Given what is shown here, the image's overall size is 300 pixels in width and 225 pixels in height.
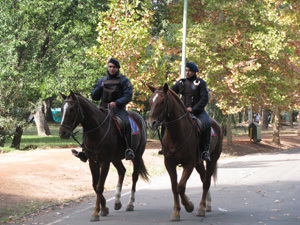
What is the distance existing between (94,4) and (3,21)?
452 centimetres

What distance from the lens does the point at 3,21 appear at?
23484 millimetres

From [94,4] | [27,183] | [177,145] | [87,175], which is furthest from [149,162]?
[177,145]

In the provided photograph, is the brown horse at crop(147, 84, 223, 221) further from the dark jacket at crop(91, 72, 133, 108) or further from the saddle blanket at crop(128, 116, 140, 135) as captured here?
the saddle blanket at crop(128, 116, 140, 135)

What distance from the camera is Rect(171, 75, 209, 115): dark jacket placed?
32.3ft

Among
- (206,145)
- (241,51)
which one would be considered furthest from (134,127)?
(241,51)

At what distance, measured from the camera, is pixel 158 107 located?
28.2 ft

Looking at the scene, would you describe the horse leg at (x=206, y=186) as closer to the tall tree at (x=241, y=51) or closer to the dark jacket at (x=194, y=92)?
the dark jacket at (x=194, y=92)

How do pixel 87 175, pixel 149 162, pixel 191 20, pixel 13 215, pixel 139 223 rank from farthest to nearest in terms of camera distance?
1. pixel 191 20
2. pixel 149 162
3. pixel 87 175
4. pixel 13 215
5. pixel 139 223

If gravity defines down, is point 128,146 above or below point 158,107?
below

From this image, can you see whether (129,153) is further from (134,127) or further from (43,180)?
(43,180)

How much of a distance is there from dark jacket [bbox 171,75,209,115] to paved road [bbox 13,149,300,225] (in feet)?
6.71

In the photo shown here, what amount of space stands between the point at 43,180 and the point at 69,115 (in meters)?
5.83

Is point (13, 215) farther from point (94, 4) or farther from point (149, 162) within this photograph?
point (94, 4)

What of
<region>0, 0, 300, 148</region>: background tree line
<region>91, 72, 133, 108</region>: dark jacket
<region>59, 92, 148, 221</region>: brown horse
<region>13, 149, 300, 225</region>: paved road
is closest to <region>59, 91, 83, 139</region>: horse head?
<region>59, 92, 148, 221</region>: brown horse
